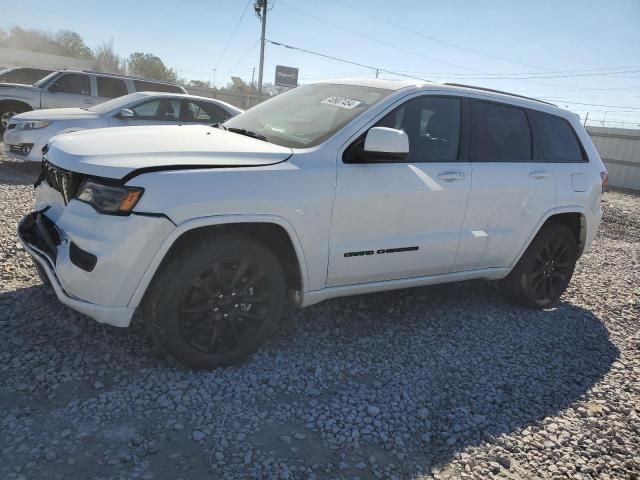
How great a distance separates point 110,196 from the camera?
2.60 metres

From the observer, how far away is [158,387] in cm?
283

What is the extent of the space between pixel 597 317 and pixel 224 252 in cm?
382

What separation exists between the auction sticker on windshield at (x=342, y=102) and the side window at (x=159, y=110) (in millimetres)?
5809

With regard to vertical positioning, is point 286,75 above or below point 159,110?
above

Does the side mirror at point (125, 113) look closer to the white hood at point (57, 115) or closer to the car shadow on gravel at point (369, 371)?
the white hood at point (57, 115)

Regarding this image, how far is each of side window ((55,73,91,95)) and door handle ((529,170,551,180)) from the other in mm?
9913

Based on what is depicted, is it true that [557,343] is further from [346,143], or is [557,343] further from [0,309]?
[0,309]

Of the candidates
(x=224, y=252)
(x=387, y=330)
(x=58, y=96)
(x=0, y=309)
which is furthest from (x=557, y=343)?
(x=58, y=96)

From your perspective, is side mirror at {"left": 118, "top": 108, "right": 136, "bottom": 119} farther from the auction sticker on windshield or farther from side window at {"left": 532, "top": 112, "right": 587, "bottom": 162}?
side window at {"left": 532, "top": 112, "right": 587, "bottom": 162}

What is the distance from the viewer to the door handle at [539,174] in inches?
166

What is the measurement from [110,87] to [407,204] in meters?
9.87

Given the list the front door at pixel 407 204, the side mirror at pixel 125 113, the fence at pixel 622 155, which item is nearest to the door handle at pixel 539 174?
the front door at pixel 407 204

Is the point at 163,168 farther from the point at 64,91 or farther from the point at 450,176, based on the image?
the point at 64,91

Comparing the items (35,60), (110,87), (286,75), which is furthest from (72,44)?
(110,87)
